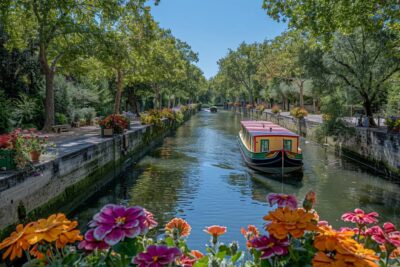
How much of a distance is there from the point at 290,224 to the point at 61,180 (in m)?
10.9

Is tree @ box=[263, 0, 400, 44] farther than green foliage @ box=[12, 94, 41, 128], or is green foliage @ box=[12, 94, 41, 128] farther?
green foliage @ box=[12, 94, 41, 128]

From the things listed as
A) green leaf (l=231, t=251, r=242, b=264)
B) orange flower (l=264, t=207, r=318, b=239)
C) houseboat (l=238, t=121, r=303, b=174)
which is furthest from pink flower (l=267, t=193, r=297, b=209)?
houseboat (l=238, t=121, r=303, b=174)

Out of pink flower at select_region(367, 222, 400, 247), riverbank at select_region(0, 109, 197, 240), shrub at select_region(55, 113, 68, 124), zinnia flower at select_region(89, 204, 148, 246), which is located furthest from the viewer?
shrub at select_region(55, 113, 68, 124)

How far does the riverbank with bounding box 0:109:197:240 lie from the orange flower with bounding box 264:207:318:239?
765cm

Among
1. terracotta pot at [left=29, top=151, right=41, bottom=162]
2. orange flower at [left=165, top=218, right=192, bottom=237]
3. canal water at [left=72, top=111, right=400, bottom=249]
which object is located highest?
orange flower at [left=165, top=218, right=192, bottom=237]

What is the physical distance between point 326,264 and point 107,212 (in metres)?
1.26

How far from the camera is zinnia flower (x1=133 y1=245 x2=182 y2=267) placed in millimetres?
2145

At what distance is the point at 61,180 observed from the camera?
39.5ft

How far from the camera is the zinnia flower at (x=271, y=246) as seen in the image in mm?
2293

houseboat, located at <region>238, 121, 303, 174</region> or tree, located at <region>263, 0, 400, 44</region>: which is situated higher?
tree, located at <region>263, 0, 400, 44</region>

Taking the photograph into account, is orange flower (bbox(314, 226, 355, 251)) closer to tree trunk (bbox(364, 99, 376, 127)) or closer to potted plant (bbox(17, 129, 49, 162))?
potted plant (bbox(17, 129, 49, 162))

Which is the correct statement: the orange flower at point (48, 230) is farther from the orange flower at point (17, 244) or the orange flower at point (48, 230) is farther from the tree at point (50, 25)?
the tree at point (50, 25)

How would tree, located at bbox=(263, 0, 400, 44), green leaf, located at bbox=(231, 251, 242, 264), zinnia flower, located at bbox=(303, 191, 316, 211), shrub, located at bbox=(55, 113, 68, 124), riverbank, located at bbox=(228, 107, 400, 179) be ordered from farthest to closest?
shrub, located at bbox=(55, 113, 68, 124), riverbank, located at bbox=(228, 107, 400, 179), tree, located at bbox=(263, 0, 400, 44), green leaf, located at bbox=(231, 251, 242, 264), zinnia flower, located at bbox=(303, 191, 316, 211)

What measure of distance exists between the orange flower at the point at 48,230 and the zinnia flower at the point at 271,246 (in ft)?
3.88
